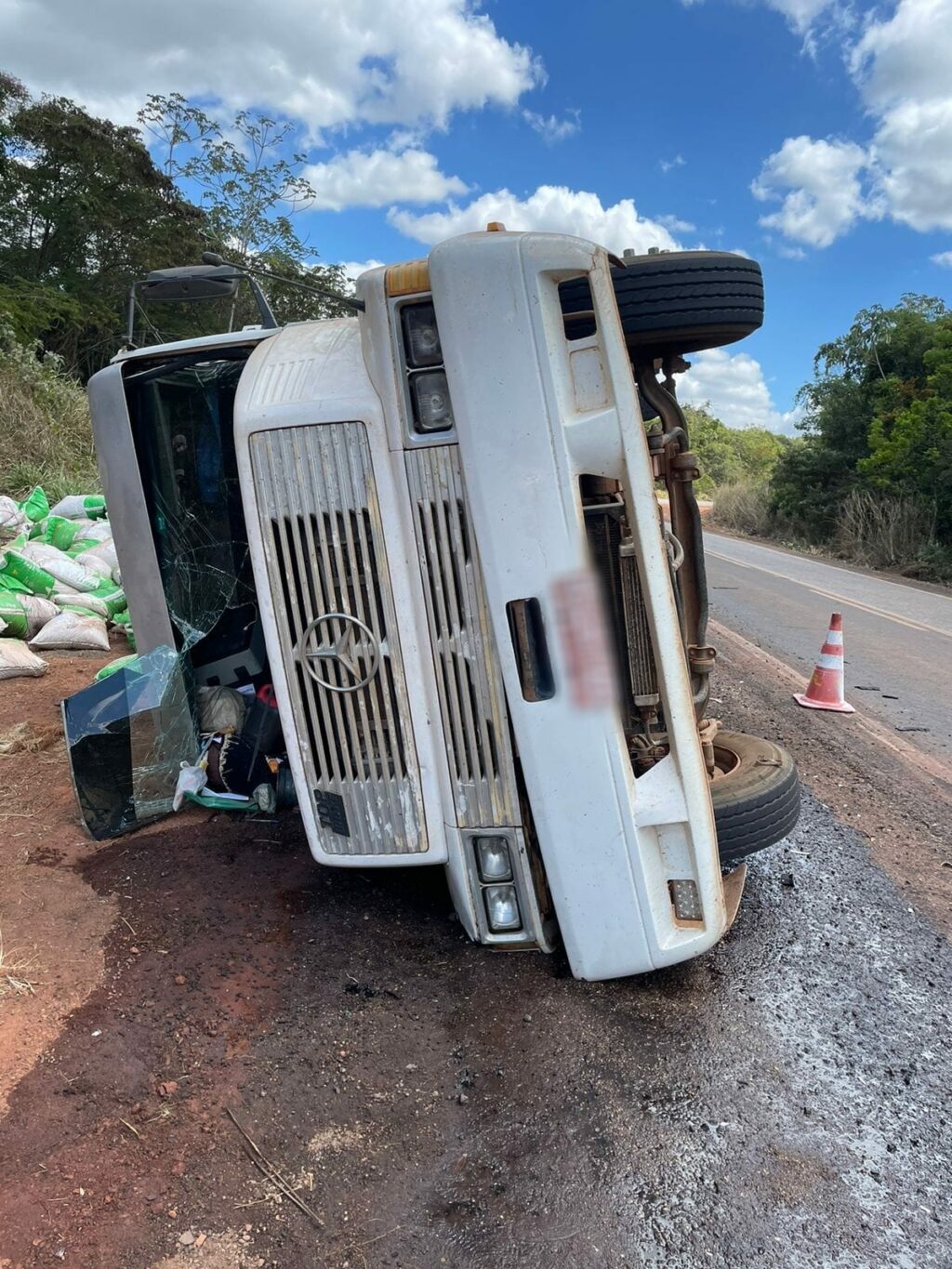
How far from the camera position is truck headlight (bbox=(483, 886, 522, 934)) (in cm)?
236

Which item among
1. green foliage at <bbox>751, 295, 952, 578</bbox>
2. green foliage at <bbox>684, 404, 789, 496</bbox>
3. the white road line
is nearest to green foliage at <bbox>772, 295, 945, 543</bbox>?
green foliage at <bbox>751, 295, 952, 578</bbox>

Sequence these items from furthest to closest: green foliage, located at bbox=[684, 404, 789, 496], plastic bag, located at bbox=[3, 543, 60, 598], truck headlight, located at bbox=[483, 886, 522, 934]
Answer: green foliage, located at bbox=[684, 404, 789, 496] → plastic bag, located at bbox=[3, 543, 60, 598] → truck headlight, located at bbox=[483, 886, 522, 934]

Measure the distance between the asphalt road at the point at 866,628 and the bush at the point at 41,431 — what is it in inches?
325

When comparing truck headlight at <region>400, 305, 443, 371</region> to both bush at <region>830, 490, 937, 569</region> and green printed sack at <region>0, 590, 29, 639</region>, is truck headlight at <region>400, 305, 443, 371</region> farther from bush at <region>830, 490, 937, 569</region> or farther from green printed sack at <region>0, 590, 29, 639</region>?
bush at <region>830, 490, 937, 569</region>

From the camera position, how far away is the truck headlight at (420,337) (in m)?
2.15

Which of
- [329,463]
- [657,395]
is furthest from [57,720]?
[657,395]

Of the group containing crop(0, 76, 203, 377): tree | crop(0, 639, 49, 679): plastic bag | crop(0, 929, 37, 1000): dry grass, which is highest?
crop(0, 76, 203, 377): tree

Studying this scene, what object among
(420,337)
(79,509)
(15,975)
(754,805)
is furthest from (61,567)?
(754,805)

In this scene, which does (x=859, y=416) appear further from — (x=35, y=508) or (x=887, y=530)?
(x=35, y=508)

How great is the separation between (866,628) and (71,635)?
7.29 metres

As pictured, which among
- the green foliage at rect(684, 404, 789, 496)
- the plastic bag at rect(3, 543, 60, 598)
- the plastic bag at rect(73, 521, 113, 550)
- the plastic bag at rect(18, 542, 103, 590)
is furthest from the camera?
the green foliage at rect(684, 404, 789, 496)

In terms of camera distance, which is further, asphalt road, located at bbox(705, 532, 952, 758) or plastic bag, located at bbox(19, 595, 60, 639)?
plastic bag, located at bbox(19, 595, 60, 639)

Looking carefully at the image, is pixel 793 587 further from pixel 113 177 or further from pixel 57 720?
pixel 113 177

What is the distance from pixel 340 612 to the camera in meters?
2.25
